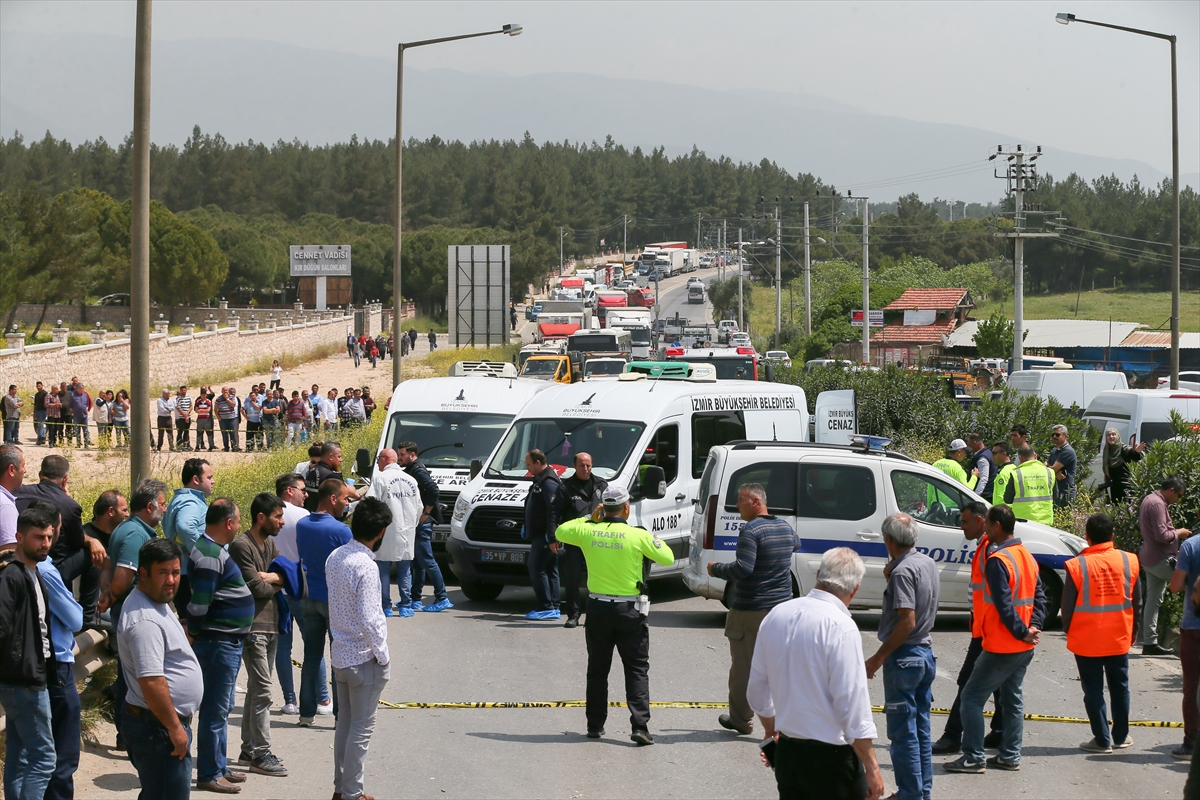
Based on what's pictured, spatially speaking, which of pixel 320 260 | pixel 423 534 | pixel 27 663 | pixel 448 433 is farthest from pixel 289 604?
pixel 320 260

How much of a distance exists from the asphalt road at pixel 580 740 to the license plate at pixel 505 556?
141 centimetres

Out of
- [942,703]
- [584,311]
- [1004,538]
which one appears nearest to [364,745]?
[1004,538]

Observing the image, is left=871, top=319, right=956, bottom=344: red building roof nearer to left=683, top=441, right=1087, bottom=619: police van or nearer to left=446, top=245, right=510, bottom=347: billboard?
left=446, top=245, right=510, bottom=347: billboard

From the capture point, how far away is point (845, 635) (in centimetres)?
497

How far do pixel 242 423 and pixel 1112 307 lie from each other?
91.2 m

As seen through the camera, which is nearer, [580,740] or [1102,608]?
[1102,608]

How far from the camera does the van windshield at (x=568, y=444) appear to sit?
45.8ft

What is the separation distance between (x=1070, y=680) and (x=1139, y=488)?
11.7 ft

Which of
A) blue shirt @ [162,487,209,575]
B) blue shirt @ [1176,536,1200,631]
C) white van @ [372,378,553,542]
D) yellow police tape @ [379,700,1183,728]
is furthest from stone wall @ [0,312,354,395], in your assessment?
blue shirt @ [1176,536,1200,631]

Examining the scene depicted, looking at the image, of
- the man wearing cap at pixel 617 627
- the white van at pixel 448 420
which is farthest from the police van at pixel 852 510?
the white van at pixel 448 420

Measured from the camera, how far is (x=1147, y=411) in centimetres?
1892

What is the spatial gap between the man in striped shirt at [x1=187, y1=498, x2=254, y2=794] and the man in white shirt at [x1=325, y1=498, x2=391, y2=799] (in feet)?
2.27

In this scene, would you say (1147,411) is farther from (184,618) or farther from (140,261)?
(184,618)

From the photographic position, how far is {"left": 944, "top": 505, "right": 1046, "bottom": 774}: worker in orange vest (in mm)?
7395
